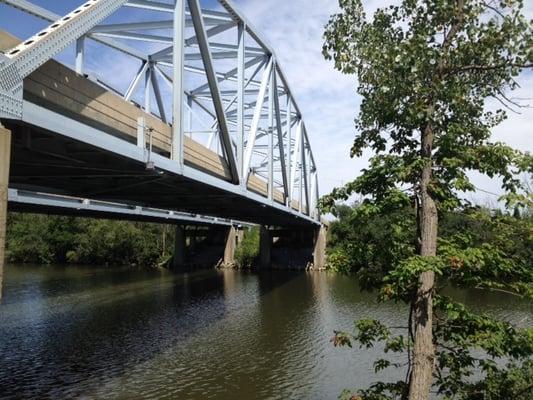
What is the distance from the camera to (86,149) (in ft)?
36.0

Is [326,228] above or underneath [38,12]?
underneath

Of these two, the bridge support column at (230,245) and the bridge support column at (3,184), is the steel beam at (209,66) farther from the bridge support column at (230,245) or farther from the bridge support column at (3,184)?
the bridge support column at (230,245)

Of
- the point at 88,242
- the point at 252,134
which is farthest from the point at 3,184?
the point at 88,242

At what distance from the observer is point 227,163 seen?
18594 millimetres

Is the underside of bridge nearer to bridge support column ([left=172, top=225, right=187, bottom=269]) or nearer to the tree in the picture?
the tree

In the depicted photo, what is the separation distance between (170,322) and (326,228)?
42.2 metres

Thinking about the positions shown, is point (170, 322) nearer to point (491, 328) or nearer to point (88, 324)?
point (88, 324)

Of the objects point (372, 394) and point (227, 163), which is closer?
point (372, 394)

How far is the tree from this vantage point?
256 inches

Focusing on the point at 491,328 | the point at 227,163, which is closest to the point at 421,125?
the point at 491,328

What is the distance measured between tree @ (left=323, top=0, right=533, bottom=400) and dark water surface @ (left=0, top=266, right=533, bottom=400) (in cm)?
219

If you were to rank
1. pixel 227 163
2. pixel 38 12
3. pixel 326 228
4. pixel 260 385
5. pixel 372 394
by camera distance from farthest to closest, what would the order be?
pixel 326 228 → pixel 227 163 → pixel 38 12 → pixel 260 385 → pixel 372 394

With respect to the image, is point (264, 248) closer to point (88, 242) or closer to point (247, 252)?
point (247, 252)

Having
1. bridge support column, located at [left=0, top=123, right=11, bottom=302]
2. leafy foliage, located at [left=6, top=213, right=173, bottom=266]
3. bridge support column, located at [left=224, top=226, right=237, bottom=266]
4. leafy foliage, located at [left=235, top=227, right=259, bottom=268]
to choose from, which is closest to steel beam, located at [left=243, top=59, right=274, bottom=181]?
bridge support column, located at [left=0, top=123, right=11, bottom=302]
